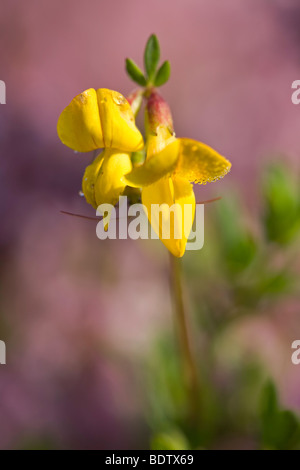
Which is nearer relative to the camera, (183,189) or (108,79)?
(183,189)

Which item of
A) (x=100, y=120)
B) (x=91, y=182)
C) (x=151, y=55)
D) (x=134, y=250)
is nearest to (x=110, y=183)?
(x=91, y=182)

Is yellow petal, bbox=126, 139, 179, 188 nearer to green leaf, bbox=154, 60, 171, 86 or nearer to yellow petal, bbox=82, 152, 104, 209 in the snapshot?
yellow petal, bbox=82, 152, 104, 209

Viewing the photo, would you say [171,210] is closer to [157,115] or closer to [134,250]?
[157,115]

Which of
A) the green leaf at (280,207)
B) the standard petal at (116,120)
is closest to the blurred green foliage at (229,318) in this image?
the green leaf at (280,207)

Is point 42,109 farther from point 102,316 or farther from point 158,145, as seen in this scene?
point 158,145

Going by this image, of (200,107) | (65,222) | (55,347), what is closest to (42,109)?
(65,222)
